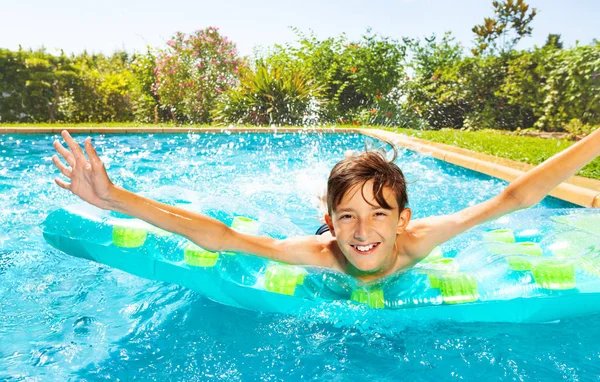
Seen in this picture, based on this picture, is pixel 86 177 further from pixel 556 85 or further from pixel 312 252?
pixel 556 85

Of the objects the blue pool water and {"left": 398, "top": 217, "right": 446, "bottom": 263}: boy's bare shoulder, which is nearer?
the blue pool water

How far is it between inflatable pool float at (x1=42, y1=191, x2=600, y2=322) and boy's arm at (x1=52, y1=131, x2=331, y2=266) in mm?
102

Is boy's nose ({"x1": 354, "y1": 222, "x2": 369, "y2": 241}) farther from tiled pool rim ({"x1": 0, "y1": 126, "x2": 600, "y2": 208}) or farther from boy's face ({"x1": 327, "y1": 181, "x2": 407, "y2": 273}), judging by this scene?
tiled pool rim ({"x1": 0, "y1": 126, "x2": 600, "y2": 208})

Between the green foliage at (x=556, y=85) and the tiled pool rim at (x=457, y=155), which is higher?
the green foliage at (x=556, y=85)

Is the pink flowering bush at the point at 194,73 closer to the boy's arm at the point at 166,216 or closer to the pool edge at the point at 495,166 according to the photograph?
the pool edge at the point at 495,166

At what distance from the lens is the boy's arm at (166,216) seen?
1.89 metres

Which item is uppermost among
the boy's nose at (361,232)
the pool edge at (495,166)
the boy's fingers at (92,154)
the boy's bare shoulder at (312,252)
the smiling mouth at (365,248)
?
the boy's fingers at (92,154)

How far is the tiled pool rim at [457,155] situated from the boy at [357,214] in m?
2.39

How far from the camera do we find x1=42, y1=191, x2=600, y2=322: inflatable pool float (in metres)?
2.40

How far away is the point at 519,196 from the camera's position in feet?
8.18

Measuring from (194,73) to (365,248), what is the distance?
13088 mm

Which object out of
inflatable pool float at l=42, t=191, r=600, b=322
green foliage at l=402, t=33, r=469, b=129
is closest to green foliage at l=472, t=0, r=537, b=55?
green foliage at l=402, t=33, r=469, b=129

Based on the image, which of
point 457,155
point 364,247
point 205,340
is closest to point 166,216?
point 205,340

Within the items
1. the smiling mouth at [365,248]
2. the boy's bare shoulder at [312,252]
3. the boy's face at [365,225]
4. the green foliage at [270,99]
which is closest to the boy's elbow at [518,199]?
the boy's face at [365,225]
